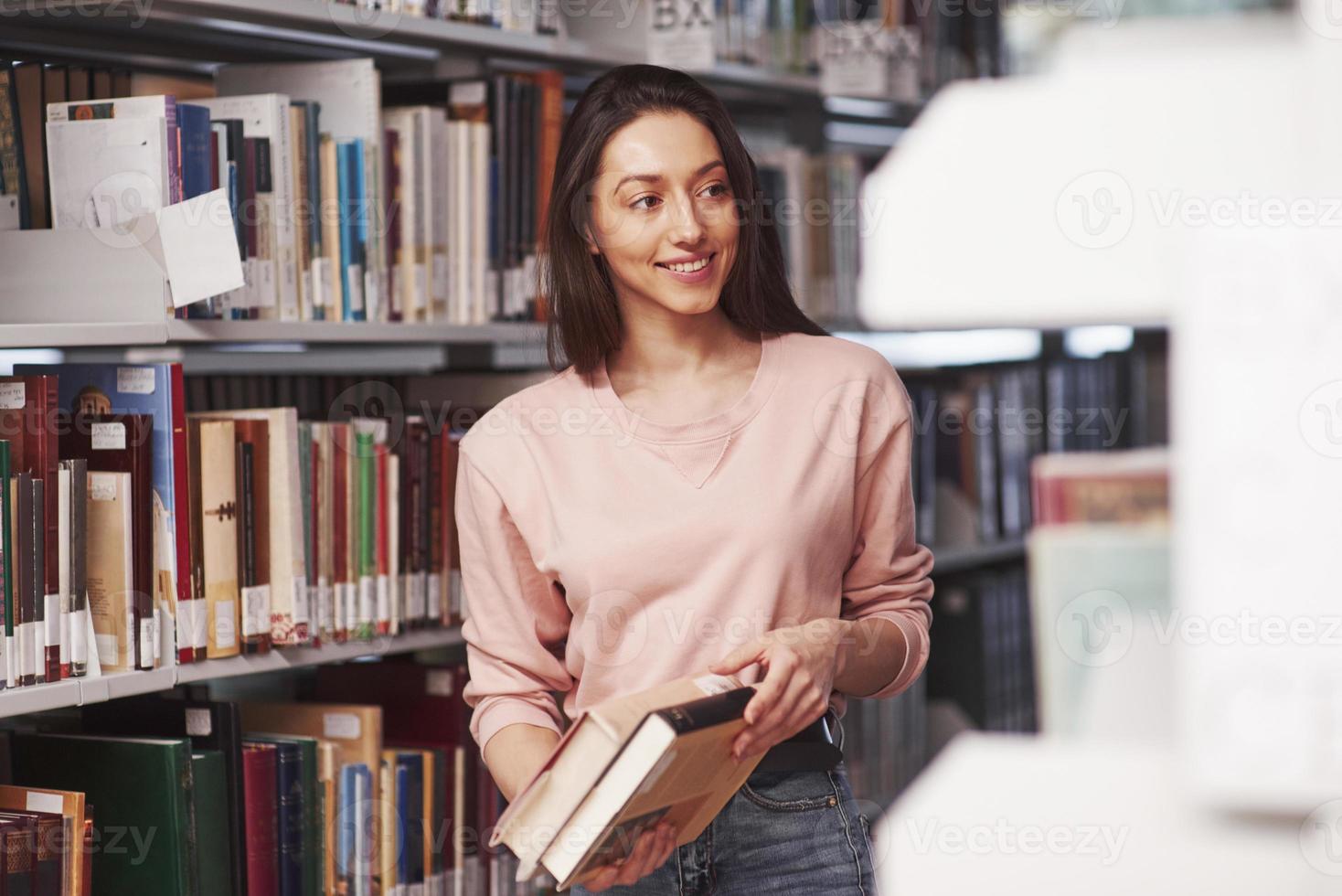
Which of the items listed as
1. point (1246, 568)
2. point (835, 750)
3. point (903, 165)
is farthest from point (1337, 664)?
point (903, 165)

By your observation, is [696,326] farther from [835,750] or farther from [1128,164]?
[1128,164]

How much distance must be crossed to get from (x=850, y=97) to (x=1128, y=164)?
188 centimetres

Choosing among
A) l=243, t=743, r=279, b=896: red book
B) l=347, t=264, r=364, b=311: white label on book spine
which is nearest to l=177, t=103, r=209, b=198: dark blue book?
l=347, t=264, r=364, b=311: white label on book spine

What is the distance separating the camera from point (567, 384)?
1.35 meters

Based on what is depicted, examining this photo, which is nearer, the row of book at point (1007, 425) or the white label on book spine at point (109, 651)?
the white label on book spine at point (109, 651)

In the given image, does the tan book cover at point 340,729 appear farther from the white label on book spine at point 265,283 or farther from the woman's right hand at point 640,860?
the woman's right hand at point 640,860

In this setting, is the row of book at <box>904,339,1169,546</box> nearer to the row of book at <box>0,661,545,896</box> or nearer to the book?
the row of book at <box>0,661,545,896</box>

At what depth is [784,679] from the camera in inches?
43.2

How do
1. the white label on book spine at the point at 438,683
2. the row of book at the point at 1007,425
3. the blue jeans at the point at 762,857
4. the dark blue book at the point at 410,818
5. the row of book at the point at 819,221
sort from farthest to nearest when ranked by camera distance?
the row of book at the point at 1007,425
the row of book at the point at 819,221
the white label on book spine at the point at 438,683
the dark blue book at the point at 410,818
the blue jeans at the point at 762,857

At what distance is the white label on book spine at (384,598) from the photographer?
1721 mm

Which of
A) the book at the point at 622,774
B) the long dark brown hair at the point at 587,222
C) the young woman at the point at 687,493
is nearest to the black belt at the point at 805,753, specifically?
the young woman at the point at 687,493

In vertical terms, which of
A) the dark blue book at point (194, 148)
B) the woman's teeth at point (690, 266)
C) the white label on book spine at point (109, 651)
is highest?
the dark blue book at point (194, 148)

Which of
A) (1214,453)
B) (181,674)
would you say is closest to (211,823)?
(181,674)

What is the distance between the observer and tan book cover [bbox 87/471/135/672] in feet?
4.80
